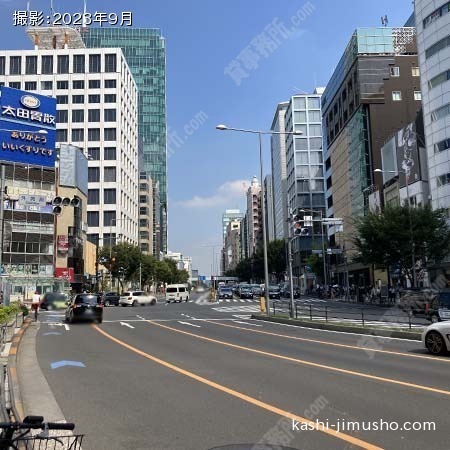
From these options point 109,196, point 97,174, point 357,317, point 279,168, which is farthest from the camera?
point 279,168

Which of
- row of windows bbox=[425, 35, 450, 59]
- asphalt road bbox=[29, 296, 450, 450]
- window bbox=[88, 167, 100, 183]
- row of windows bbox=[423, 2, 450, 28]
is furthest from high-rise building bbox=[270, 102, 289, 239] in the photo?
asphalt road bbox=[29, 296, 450, 450]

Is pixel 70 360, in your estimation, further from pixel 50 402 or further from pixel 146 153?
pixel 146 153

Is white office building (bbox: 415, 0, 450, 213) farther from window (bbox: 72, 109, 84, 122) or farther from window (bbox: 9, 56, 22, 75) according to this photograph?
window (bbox: 9, 56, 22, 75)

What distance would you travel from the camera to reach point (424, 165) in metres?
57.4

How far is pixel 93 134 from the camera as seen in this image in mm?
105750

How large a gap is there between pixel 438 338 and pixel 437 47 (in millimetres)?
47867

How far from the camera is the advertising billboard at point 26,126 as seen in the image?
207 ft

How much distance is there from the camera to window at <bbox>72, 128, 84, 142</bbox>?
105 meters

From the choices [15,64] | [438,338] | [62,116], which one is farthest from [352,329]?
[15,64]

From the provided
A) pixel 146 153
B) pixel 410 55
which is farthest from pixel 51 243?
pixel 146 153

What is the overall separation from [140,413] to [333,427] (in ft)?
9.02

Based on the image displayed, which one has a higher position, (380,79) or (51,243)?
(380,79)

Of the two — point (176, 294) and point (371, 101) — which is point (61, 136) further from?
point (371, 101)

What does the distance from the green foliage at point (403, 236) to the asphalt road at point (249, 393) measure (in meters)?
28.4
